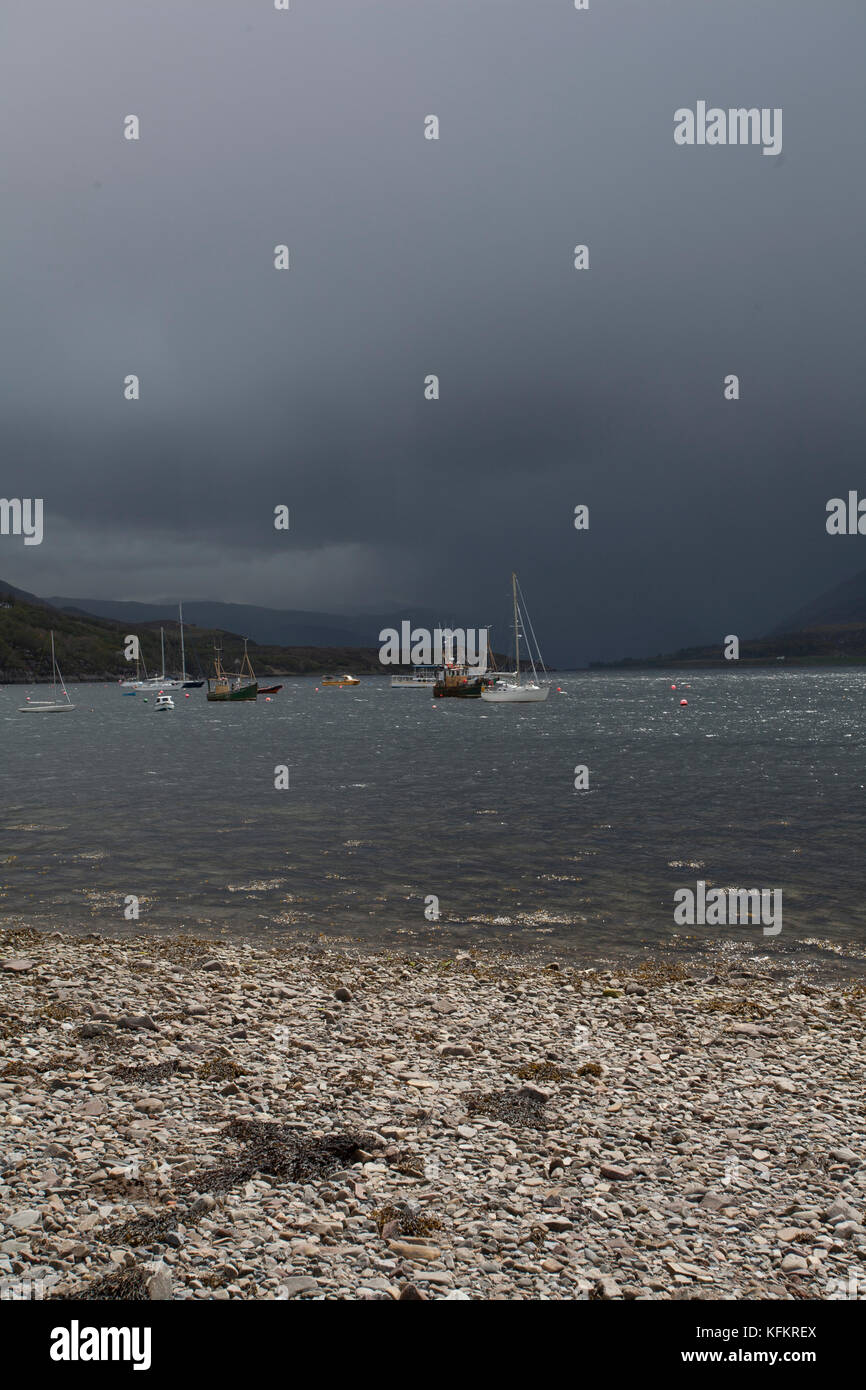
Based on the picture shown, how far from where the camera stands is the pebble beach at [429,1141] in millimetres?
6887

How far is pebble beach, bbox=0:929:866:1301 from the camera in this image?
689 centimetres

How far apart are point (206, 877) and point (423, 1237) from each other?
66.1 feet

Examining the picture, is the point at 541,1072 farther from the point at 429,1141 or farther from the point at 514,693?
the point at 514,693

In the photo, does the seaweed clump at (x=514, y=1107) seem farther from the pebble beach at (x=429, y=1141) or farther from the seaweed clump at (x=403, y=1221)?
A: the seaweed clump at (x=403, y=1221)

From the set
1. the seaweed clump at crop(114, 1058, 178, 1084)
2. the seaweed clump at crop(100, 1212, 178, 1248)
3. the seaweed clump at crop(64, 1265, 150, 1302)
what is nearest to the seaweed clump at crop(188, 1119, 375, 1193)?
the seaweed clump at crop(100, 1212, 178, 1248)

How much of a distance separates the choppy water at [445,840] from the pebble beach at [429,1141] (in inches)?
209

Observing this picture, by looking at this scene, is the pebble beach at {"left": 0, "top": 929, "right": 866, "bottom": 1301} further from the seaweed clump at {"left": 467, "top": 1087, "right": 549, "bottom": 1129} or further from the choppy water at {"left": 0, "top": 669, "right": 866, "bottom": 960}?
the choppy water at {"left": 0, "top": 669, "right": 866, "bottom": 960}

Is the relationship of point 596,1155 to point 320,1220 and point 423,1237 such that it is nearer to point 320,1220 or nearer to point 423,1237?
point 423,1237

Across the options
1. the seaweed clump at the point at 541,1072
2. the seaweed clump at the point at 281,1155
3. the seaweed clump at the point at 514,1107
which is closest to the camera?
the seaweed clump at the point at 281,1155

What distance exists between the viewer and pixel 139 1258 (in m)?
6.96

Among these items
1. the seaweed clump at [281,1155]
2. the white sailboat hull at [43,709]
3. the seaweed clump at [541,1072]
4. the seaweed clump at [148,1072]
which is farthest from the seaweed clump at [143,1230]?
the white sailboat hull at [43,709]

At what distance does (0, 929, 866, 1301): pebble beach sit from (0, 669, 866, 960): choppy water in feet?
17.4
